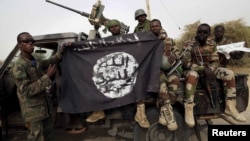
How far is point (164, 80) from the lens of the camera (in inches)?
139

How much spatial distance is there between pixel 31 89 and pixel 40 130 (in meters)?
0.58

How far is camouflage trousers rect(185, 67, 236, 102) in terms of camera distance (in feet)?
11.5

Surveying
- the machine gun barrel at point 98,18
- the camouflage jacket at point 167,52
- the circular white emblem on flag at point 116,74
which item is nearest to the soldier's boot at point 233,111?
the camouflage jacket at point 167,52

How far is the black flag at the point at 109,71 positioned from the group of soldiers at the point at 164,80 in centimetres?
14

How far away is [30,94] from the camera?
10.3 feet

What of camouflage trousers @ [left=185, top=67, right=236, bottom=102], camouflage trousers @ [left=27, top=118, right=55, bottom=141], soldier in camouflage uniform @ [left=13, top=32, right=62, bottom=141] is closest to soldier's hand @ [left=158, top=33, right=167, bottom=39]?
camouflage trousers @ [left=185, top=67, right=236, bottom=102]

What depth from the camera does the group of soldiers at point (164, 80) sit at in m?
3.24

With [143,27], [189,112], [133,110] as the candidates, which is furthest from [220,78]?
[143,27]

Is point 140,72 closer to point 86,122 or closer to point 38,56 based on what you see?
point 86,122

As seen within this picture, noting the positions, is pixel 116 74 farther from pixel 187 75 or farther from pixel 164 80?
pixel 187 75

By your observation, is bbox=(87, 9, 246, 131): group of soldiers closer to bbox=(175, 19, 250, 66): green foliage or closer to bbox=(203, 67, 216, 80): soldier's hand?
bbox=(203, 67, 216, 80): soldier's hand

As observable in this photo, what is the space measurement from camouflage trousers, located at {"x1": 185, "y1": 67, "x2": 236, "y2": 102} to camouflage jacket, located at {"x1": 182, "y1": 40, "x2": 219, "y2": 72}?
171 millimetres

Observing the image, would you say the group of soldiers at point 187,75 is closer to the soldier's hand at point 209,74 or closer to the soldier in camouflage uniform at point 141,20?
the soldier's hand at point 209,74

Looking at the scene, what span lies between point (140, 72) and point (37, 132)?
5.10ft
